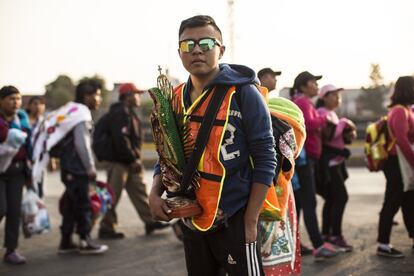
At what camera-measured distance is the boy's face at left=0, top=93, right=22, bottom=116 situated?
6098 millimetres

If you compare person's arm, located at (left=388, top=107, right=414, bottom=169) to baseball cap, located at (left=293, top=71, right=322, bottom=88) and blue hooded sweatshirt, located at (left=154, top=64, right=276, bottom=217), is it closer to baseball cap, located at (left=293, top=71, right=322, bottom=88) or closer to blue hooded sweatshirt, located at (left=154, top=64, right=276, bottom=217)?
baseball cap, located at (left=293, top=71, right=322, bottom=88)

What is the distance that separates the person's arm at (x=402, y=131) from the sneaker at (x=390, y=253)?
Answer: 935 mm

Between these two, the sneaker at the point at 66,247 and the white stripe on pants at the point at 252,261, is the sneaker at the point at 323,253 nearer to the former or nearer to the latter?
the sneaker at the point at 66,247

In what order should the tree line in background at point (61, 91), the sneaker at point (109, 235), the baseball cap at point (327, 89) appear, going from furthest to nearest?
the tree line in background at point (61, 91), the sneaker at point (109, 235), the baseball cap at point (327, 89)

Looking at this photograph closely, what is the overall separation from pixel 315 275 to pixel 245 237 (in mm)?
2781

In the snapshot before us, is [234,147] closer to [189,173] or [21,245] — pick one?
[189,173]

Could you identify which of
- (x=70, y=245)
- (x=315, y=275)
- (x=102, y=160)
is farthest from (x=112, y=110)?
(x=315, y=275)

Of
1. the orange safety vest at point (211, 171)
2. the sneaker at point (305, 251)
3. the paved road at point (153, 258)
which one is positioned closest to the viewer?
the orange safety vest at point (211, 171)

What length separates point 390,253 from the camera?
6027mm

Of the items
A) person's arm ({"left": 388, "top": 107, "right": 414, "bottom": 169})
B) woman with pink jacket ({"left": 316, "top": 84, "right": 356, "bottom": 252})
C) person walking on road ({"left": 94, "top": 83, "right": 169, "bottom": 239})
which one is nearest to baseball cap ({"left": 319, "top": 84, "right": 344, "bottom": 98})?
woman with pink jacket ({"left": 316, "top": 84, "right": 356, "bottom": 252})

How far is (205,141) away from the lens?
276 cm

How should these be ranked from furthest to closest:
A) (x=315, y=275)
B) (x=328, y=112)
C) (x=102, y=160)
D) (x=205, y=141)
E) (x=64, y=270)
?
(x=102, y=160), (x=328, y=112), (x=64, y=270), (x=315, y=275), (x=205, y=141)

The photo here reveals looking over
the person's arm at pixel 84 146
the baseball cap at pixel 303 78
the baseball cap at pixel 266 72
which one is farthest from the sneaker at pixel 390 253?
the person's arm at pixel 84 146

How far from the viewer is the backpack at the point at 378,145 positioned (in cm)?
615
